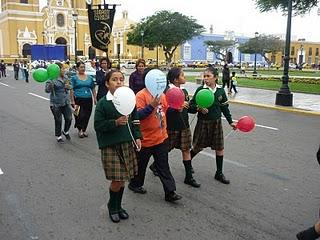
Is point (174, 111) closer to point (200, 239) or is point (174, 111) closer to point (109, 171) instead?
point (109, 171)

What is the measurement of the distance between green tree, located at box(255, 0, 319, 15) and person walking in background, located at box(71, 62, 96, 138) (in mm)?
16751

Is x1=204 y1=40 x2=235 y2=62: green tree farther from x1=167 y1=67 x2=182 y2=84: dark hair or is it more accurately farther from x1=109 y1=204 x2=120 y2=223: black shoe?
x1=109 y1=204 x2=120 y2=223: black shoe

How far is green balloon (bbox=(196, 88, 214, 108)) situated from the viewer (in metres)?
4.95

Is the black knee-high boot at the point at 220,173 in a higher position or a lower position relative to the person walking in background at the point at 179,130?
lower

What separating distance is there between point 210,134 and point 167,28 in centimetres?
4969

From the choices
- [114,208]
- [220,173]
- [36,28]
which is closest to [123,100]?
[114,208]

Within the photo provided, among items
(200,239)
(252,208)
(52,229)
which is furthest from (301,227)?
(52,229)

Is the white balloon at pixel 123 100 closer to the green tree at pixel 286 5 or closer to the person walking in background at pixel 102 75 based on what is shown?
the person walking in background at pixel 102 75

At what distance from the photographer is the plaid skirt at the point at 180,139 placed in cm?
521

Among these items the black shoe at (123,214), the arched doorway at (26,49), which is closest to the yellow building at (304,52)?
the arched doorway at (26,49)

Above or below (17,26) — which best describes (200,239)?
below

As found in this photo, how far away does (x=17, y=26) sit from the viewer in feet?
270

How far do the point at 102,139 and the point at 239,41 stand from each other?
9601cm

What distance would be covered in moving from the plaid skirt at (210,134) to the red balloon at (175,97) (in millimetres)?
734
